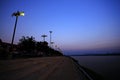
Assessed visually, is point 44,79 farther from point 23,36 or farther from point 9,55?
point 23,36

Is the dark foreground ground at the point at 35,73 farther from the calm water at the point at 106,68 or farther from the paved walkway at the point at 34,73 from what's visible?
the calm water at the point at 106,68

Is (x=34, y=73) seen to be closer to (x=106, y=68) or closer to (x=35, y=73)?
(x=35, y=73)

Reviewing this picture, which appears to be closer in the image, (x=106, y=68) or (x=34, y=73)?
(x=34, y=73)

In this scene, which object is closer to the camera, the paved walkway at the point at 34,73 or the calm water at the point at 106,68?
the paved walkway at the point at 34,73

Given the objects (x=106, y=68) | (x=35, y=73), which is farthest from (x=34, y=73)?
(x=106, y=68)

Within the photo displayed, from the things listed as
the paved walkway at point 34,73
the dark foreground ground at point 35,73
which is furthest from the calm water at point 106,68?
the paved walkway at point 34,73

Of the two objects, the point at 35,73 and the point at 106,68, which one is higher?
the point at 106,68

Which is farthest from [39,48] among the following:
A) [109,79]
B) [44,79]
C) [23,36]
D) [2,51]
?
[44,79]

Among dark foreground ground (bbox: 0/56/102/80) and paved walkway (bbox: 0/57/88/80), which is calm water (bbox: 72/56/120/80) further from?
paved walkway (bbox: 0/57/88/80)

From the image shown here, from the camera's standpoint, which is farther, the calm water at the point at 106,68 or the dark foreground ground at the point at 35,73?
the calm water at the point at 106,68

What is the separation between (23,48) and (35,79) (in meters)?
78.8

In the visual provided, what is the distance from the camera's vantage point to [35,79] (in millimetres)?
10031

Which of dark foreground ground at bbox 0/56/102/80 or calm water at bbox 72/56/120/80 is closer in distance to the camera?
dark foreground ground at bbox 0/56/102/80

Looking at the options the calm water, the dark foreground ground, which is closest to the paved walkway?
the dark foreground ground
